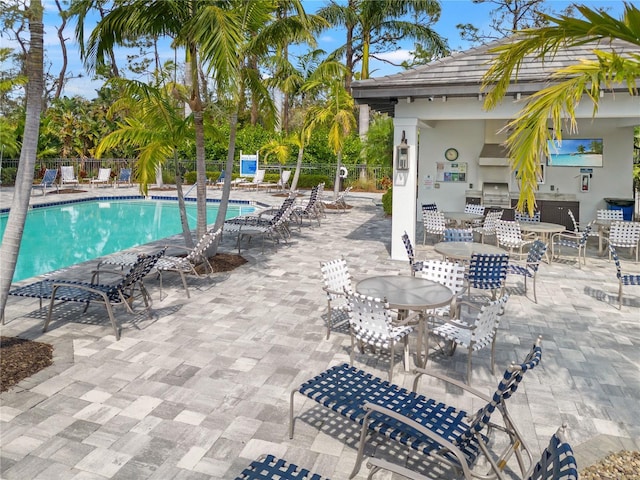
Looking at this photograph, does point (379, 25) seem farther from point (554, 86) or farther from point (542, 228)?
point (554, 86)

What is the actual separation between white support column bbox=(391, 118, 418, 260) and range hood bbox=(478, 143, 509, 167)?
5340 millimetres

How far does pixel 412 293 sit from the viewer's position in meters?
5.30

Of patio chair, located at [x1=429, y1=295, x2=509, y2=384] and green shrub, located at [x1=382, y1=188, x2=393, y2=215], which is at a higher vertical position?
green shrub, located at [x1=382, y1=188, x2=393, y2=215]

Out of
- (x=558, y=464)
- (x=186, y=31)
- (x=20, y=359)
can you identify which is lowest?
(x=20, y=359)

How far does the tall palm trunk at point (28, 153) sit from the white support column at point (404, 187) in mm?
6776

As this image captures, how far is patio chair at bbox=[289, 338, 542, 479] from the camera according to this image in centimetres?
304

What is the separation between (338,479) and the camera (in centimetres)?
338

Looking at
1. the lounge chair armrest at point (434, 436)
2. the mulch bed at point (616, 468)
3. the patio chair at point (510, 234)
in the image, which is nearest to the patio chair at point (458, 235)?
the patio chair at point (510, 234)

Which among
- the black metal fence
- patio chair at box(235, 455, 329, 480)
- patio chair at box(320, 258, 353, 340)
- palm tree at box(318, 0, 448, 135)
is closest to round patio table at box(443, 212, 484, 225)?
patio chair at box(320, 258, 353, 340)

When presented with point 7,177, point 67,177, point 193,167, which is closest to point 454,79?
point 67,177

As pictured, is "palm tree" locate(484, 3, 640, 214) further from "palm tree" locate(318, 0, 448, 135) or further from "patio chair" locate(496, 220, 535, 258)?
"palm tree" locate(318, 0, 448, 135)

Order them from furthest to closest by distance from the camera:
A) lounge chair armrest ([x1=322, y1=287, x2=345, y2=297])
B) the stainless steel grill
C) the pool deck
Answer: the stainless steel grill, lounge chair armrest ([x1=322, y1=287, x2=345, y2=297]), the pool deck

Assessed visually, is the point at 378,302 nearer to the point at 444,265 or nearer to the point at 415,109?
the point at 444,265

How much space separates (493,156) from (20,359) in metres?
13.0
